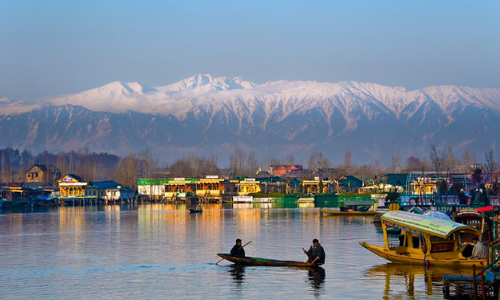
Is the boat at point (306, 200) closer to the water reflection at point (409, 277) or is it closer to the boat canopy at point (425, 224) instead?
the water reflection at point (409, 277)

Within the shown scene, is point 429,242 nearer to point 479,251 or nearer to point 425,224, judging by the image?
point 425,224

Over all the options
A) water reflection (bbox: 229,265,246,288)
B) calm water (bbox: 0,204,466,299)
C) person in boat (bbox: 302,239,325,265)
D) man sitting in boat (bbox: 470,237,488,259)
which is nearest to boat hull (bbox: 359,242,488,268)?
man sitting in boat (bbox: 470,237,488,259)

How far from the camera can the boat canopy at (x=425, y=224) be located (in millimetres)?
40438

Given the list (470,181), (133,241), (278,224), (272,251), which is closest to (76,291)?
(272,251)

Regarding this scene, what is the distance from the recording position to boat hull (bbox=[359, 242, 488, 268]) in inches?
1594

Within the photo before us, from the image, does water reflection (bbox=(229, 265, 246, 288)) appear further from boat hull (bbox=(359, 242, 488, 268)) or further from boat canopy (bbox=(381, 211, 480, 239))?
boat canopy (bbox=(381, 211, 480, 239))

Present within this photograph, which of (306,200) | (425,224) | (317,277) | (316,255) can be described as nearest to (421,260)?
(425,224)

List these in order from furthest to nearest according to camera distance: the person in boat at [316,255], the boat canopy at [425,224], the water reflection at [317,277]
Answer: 1. the person in boat at [316,255]
2. the boat canopy at [425,224]
3. the water reflection at [317,277]

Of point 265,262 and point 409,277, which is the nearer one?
point 409,277

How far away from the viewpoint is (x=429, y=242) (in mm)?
42625

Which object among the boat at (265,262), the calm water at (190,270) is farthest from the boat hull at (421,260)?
the boat at (265,262)

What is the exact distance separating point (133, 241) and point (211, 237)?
6862mm

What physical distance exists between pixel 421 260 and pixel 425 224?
2.73 m

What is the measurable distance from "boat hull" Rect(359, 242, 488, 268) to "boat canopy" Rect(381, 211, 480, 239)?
1.50 metres
